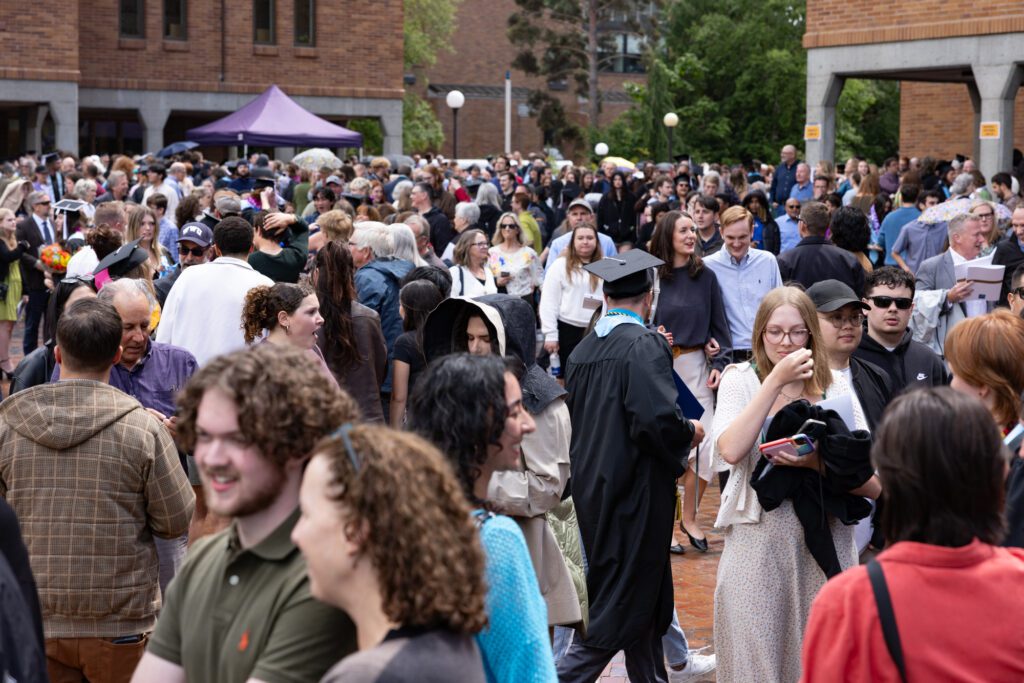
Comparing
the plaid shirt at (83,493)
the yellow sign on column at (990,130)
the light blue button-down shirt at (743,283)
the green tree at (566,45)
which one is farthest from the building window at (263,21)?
the plaid shirt at (83,493)

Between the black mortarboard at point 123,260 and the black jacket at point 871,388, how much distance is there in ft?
13.5

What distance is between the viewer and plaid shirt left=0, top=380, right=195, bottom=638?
14.9ft

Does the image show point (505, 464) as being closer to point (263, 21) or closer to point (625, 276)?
point (625, 276)

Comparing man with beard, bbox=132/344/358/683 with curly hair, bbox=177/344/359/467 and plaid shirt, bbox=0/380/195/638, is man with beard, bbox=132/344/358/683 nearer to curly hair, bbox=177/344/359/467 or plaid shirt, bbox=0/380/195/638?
curly hair, bbox=177/344/359/467

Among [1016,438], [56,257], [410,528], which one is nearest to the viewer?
[410,528]

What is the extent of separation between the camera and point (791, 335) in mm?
5254

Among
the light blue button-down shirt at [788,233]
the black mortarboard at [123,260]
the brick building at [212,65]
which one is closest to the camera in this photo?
the black mortarboard at [123,260]

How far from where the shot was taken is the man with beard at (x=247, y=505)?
2.78 meters

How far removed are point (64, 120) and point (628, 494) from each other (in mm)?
31359

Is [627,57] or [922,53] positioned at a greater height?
[627,57]

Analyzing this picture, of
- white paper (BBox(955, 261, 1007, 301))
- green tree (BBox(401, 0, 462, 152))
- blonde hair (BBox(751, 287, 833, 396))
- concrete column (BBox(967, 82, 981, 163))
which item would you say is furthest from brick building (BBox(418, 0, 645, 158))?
blonde hair (BBox(751, 287, 833, 396))

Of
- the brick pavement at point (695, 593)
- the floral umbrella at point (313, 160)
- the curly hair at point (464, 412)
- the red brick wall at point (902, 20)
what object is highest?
the red brick wall at point (902, 20)

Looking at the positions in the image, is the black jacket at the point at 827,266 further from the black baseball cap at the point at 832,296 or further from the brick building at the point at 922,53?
the brick building at the point at 922,53

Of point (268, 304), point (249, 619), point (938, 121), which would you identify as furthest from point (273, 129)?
point (249, 619)
